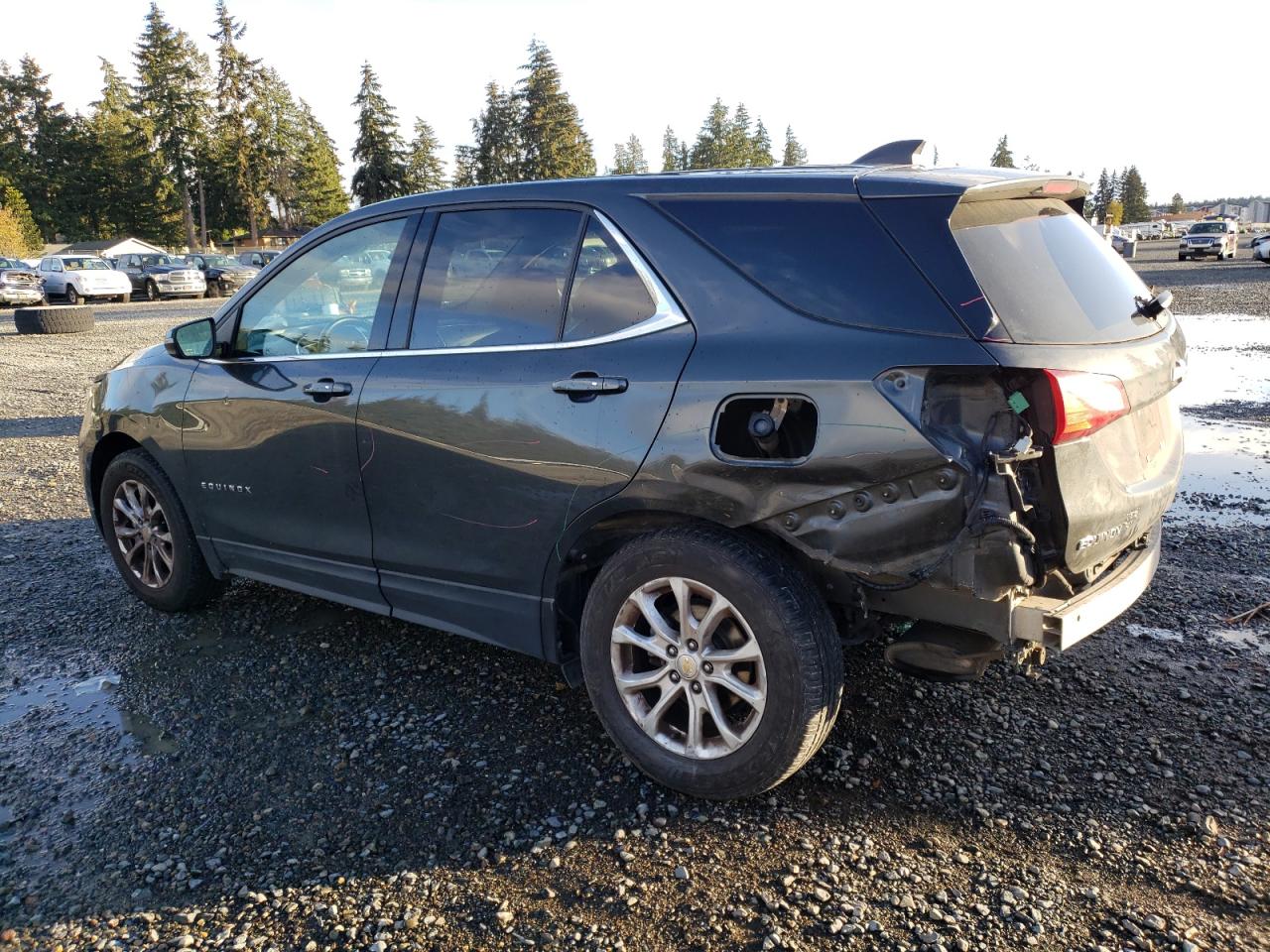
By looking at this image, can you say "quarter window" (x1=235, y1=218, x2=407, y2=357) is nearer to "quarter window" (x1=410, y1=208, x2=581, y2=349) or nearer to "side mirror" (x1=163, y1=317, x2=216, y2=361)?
"side mirror" (x1=163, y1=317, x2=216, y2=361)

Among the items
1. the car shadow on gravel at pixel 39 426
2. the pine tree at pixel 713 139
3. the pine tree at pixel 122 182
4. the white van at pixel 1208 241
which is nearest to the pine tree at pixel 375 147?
the pine tree at pixel 122 182

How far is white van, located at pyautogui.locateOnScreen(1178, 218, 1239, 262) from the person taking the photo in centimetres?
4138

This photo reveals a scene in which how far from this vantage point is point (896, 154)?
11.1 feet

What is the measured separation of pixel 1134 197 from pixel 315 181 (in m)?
112

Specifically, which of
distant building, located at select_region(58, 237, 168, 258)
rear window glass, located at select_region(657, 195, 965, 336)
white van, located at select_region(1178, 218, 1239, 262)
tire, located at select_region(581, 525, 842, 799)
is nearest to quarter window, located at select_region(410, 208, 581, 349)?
rear window glass, located at select_region(657, 195, 965, 336)

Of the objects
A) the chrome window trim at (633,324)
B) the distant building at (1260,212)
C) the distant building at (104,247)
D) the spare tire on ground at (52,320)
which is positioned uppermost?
the distant building at (1260,212)

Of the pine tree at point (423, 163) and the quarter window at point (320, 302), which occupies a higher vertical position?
the pine tree at point (423, 163)

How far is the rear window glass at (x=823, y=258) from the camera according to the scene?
258 cm

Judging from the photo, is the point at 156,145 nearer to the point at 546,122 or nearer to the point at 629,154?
the point at 546,122

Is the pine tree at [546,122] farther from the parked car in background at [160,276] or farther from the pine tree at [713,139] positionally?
the parked car in background at [160,276]

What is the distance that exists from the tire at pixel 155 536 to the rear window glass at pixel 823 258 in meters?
2.96

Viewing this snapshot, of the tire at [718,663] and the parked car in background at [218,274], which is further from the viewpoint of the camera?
the parked car in background at [218,274]

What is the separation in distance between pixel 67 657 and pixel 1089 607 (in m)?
4.22

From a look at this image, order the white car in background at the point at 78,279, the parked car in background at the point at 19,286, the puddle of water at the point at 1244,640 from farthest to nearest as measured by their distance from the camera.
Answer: the white car in background at the point at 78,279 < the parked car in background at the point at 19,286 < the puddle of water at the point at 1244,640
